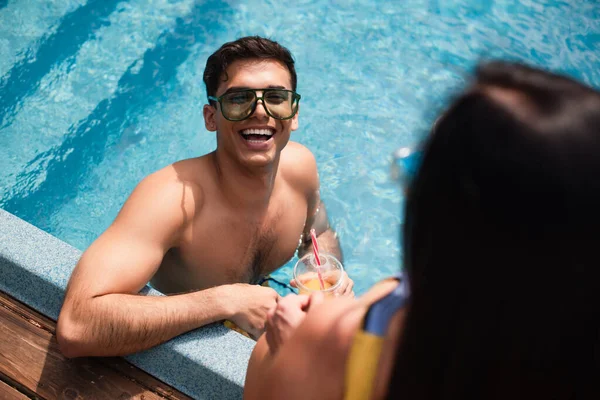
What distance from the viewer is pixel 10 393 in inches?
92.4

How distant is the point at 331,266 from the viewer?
2627mm

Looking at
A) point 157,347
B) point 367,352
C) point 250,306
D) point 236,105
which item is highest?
point 367,352

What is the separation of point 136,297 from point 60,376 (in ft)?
1.44

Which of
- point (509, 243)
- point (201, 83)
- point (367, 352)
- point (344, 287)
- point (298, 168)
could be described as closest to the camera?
point (509, 243)

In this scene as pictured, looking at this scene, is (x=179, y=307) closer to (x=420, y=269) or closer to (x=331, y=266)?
(x=331, y=266)

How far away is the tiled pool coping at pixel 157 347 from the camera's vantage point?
7.69 ft

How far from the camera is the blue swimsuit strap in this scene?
1.20 m

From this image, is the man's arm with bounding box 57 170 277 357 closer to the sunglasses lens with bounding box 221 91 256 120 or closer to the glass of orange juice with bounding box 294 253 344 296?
the glass of orange juice with bounding box 294 253 344 296

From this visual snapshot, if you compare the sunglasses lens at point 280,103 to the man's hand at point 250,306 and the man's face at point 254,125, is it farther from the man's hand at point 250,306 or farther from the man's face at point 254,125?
the man's hand at point 250,306

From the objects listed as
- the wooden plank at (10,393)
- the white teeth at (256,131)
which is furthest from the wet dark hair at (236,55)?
the wooden plank at (10,393)

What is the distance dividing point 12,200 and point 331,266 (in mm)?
2630

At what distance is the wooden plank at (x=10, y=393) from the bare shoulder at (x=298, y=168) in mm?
1584

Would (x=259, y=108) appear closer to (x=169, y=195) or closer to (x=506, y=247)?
(x=169, y=195)

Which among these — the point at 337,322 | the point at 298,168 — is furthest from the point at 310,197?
the point at 337,322
